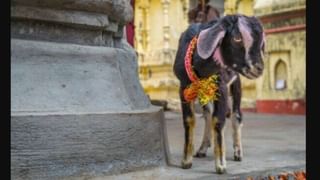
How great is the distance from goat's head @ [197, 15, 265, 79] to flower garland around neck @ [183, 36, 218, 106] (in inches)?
7.4

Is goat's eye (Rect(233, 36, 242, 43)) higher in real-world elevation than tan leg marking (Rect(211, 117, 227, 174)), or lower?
higher

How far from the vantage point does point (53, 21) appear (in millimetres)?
3369

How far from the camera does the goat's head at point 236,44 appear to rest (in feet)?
10.8

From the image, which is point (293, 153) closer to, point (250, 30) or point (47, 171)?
point (250, 30)

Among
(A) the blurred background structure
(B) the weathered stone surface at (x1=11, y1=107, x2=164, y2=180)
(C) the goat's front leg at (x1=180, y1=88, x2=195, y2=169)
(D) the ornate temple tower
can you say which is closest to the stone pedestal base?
(B) the weathered stone surface at (x1=11, y1=107, x2=164, y2=180)

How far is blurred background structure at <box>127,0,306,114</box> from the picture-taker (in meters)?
11.2

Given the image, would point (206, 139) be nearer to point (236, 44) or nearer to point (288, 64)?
point (236, 44)

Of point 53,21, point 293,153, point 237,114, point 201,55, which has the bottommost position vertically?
point 293,153

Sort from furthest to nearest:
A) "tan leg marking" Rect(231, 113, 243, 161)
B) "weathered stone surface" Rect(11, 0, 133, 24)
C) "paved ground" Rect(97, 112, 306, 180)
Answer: "tan leg marking" Rect(231, 113, 243, 161)
"paved ground" Rect(97, 112, 306, 180)
"weathered stone surface" Rect(11, 0, 133, 24)

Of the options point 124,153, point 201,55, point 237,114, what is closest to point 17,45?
point 124,153

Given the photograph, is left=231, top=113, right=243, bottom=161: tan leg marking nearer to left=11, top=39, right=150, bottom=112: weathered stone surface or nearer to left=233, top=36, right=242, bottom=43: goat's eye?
left=11, top=39, right=150, bottom=112: weathered stone surface

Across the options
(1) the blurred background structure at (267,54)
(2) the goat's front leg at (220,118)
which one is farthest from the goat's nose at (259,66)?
(1) the blurred background structure at (267,54)

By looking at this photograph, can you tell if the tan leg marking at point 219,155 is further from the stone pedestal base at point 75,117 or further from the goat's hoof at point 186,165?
the stone pedestal base at point 75,117

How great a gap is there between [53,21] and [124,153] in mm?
929
